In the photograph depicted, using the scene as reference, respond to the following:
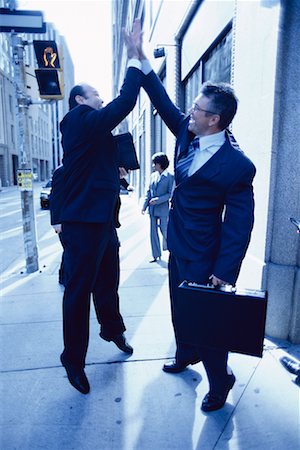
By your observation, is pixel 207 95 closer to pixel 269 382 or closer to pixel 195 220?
pixel 195 220

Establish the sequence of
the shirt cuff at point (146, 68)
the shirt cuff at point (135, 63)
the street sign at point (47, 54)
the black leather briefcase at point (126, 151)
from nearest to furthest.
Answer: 1. the shirt cuff at point (135, 63)
2. the shirt cuff at point (146, 68)
3. the black leather briefcase at point (126, 151)
4. the street sign at point (47, 54)

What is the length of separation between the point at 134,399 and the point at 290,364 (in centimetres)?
133

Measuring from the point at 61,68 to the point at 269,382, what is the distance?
492 centimetres

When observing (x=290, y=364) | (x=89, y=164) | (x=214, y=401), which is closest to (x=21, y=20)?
(x=89, y=164)

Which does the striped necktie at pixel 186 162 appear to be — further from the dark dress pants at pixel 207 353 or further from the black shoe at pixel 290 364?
the black shoe at pixel 290 364

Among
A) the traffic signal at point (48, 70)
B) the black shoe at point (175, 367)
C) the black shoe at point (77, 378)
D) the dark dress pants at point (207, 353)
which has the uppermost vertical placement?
the traffic signal at point (48, 70)

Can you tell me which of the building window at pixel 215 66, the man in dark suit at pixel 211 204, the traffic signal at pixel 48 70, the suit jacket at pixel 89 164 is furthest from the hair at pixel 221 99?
the traffic signal at pixel 48 70

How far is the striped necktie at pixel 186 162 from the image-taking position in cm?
200

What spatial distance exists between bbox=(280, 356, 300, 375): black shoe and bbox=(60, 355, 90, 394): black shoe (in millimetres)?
1635

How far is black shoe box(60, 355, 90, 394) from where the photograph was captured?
2.33 meters

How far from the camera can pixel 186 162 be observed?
2025mm

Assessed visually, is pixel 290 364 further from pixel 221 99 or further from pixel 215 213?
pixel 221 99

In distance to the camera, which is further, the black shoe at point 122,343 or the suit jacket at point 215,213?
the black shoe at point 122,343

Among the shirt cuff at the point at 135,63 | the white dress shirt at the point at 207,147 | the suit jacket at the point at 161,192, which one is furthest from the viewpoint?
the suit jacket at the point at 161,192
